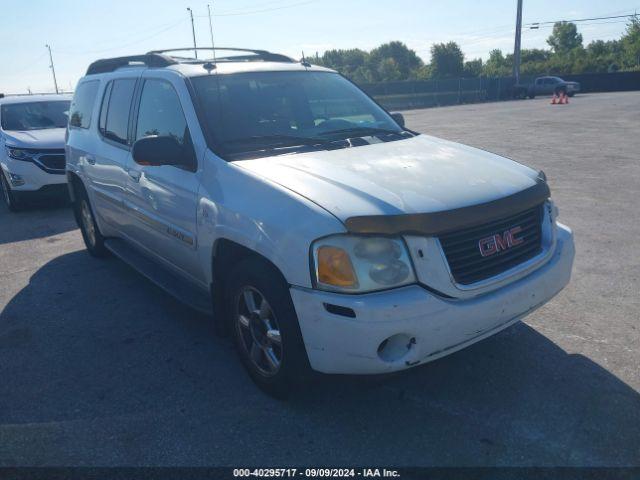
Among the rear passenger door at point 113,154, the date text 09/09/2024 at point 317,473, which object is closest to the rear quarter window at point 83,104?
the rear passenger door at point 113,154

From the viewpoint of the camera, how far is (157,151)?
3.45 meters

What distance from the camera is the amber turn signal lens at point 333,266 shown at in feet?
8.53

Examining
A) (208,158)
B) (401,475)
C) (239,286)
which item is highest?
(208,158)

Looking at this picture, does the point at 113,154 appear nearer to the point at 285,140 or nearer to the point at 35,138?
the point at 285,140

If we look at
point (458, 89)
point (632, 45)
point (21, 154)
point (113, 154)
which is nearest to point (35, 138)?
point (21, 154)

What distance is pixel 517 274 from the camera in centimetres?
296

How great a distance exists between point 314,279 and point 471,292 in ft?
2.62

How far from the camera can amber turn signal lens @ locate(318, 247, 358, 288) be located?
260 cm

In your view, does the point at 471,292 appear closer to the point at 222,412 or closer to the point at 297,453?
the point at 297,453

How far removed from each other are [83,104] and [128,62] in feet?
3.16

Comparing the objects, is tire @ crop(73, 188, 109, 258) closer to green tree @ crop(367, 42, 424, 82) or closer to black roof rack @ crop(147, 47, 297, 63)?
black roof rack @ crop(147, 47, 297, 63)

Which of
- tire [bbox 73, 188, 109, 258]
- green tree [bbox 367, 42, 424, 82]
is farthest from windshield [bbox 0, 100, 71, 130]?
green tree [bbox 367, 42, 424, 82]

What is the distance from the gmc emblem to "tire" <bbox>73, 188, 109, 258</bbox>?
4413 millimetres

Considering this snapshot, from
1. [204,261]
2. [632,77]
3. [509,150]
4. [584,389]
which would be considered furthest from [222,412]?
[632,77]
